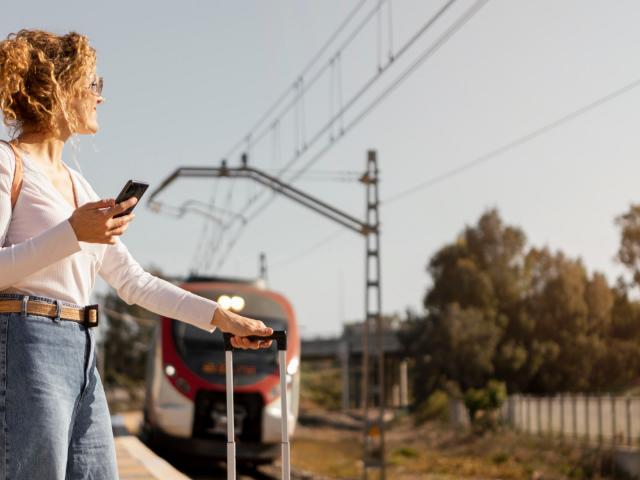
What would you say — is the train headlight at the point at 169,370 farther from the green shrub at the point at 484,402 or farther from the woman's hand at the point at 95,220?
the green shrub at the point at 484,402

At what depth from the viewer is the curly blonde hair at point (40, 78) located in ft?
9.12

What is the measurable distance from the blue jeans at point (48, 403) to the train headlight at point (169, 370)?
41.4 feet

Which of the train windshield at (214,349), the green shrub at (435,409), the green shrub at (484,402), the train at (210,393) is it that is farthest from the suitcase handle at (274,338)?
the green shrub at (435,409)

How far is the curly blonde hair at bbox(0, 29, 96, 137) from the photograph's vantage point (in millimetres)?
2781

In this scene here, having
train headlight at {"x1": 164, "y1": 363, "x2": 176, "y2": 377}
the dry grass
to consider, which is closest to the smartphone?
train headlight at {"x1": 164, "y1": 363, "x2": 176, "y2": 377}

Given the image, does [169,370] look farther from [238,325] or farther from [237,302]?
[238,325]

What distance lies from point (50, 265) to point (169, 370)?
42.1ft

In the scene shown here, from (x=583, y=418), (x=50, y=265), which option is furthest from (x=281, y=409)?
(x=583, y=418)

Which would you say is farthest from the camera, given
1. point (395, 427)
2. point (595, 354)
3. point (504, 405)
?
point (595, 354)

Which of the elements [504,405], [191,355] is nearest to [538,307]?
[504,405]

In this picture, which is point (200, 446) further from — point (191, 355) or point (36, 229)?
point (36, 229)

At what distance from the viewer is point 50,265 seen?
267 cm

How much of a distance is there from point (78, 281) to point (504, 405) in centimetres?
3839

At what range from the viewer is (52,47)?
285 cm
